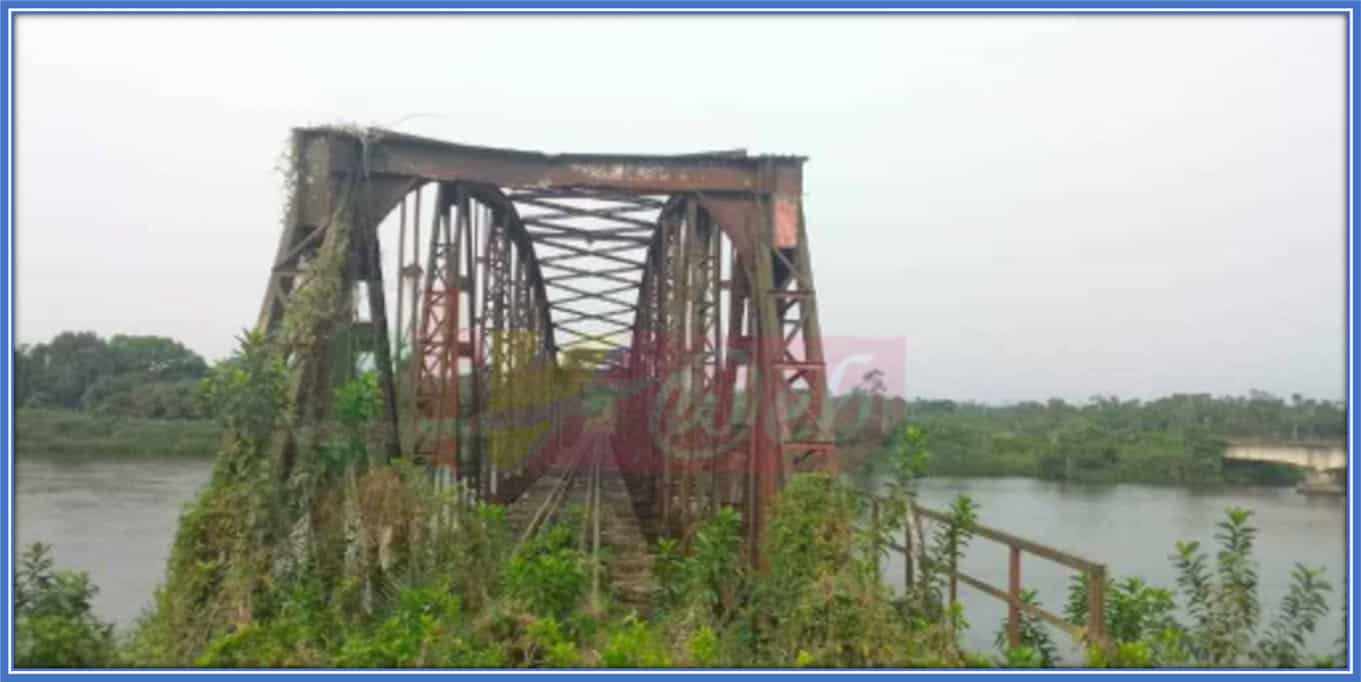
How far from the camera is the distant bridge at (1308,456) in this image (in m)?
29.5

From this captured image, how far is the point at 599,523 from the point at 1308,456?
23848 millimetres

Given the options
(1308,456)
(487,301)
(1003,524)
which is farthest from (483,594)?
(1308,456)

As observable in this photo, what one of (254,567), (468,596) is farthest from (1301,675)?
(254,567)

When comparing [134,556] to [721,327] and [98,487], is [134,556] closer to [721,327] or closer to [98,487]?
[98,487]

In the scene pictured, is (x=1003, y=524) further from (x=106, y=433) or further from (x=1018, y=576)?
(x=106, y=433)

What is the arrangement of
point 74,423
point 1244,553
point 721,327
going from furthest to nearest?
point 74,423 < point 721,327 < point 1244,553

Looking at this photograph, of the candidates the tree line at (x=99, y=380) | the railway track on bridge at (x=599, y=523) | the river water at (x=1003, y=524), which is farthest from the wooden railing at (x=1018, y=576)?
the tree line at (x=99, y=380)

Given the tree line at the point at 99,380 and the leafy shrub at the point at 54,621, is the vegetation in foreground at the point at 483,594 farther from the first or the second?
the tree line at the point at 99,380

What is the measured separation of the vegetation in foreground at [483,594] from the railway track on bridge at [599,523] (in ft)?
2.94

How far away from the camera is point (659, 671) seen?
180 inches

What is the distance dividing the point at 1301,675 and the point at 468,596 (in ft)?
17.5

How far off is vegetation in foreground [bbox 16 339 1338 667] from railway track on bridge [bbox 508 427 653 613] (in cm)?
90

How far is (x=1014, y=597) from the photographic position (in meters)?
6.56

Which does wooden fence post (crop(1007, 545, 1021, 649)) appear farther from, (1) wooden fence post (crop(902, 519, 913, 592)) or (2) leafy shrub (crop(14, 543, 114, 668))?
(2) leafy shrub (crop(14, 543, 114, 668))
